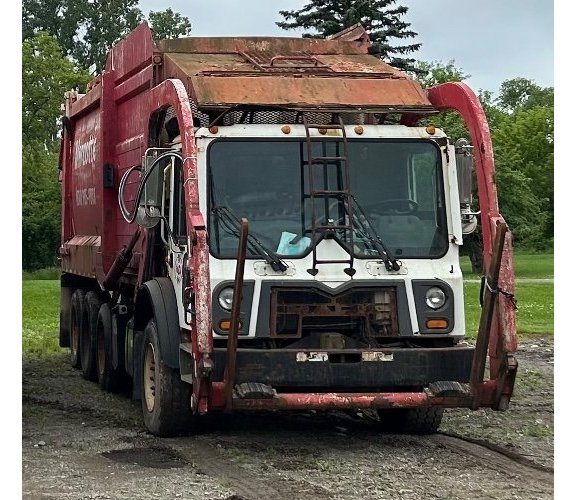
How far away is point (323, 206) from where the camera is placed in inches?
367

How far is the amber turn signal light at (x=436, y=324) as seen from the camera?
30.3 feet

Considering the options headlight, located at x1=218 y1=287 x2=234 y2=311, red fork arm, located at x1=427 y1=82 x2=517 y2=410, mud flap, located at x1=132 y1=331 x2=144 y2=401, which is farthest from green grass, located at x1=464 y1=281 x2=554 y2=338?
headlight, located at x1=218 y1=287 x2=234 y2=311

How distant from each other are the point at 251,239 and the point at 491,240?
5.98ft

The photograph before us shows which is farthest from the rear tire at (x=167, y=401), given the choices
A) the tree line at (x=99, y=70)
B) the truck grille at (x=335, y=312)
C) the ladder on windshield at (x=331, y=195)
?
the tree line at (x=99, y=70)

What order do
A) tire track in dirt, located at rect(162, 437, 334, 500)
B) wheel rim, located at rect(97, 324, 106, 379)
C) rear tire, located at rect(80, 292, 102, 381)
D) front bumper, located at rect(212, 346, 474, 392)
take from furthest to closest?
1. rear tire, located at rect(80, 292, 102, 381)
2. wheel rim, located at rect(97, 324, 106, 379)
3. front bumper, located at rect(212, 346, 474, 392)
4. tire track in dirt, located at rect(162, 437, 334, 500)

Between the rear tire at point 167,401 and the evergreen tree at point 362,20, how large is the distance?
1366 inches

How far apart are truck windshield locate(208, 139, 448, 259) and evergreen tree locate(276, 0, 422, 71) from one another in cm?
3448

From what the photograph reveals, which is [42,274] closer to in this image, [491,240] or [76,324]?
[76,324]

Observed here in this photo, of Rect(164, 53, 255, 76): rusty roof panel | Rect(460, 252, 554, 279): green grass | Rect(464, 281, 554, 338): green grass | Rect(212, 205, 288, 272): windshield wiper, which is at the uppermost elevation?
Rect(164, 53, 255, 76): rusty roof panel

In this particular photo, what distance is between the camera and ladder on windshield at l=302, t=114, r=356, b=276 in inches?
361

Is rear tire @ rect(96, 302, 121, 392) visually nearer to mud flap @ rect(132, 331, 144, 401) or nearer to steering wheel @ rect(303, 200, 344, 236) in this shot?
mud flap @ rect(132, 331, 144, 401)

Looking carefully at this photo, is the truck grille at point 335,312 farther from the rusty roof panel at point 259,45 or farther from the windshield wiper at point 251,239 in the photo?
the rusty roof panel at point 259,45

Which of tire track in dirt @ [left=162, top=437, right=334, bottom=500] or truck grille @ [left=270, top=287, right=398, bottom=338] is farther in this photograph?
truck grille @ [left=270, top=287, right=398, bottom=338]

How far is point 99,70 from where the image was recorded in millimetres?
55656
